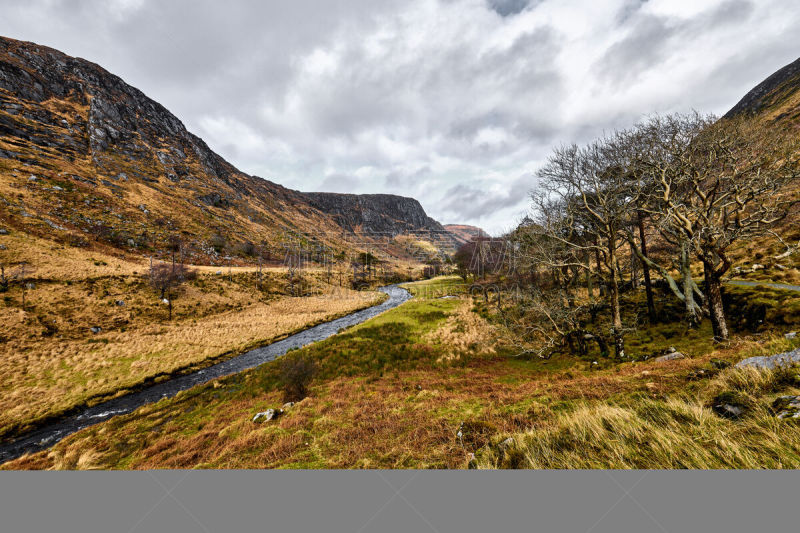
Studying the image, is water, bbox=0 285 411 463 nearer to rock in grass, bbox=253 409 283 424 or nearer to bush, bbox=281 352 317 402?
bush, bbox=281 352 317 402

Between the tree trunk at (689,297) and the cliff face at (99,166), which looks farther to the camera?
the cliff face at (99,166)

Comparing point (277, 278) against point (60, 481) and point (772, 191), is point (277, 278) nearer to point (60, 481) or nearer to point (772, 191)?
point (60, 481)

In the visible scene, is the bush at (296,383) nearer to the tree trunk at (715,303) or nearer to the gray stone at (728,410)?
the gray stone at (728,410)

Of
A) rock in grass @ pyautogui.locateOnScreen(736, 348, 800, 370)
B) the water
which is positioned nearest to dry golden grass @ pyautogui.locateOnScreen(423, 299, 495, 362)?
rock in grass @ pyautogui.locateOnScreen(736, 348, 800, 370)

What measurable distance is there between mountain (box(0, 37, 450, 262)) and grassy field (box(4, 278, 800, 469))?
1751 inches

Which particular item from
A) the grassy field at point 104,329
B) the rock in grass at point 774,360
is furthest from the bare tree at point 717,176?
the grassy field at point 104,329

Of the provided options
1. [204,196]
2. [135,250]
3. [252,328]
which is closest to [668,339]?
[252,328]

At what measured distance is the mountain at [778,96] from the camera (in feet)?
156

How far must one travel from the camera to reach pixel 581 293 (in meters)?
25.0

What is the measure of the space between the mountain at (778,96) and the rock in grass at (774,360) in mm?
68844

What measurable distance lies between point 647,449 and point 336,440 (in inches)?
221

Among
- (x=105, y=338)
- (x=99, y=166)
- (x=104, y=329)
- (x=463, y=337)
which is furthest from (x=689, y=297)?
(x=99, y=166)

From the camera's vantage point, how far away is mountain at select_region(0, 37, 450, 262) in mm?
40625

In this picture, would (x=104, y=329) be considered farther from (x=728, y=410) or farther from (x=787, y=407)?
(x=787, y=407)
